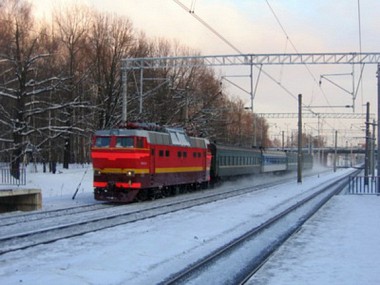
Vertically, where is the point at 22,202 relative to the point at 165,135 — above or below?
below

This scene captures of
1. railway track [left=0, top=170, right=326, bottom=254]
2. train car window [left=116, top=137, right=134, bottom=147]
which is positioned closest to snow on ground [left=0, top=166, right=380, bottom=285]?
railway track [left=0, top=170, right=326, bottom=254]

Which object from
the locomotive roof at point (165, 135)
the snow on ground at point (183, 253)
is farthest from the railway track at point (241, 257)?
the locomotive roof at point (165, 135)

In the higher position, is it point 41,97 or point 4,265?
point 41,97

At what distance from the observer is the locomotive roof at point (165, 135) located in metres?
23.1

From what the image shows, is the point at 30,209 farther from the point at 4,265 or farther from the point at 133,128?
the point at 4,265

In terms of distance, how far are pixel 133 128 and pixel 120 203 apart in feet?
10.7

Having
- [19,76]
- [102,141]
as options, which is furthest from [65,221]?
[19,76]

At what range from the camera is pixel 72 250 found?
37.1 feet

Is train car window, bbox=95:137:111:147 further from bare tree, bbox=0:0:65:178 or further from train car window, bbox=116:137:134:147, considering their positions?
bare tree, bbox=0:0:65:178

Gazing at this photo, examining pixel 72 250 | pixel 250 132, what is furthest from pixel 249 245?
pixel 250 132

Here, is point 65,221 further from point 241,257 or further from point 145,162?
point 145,162

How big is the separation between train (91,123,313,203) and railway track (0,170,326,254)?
948 millimetres

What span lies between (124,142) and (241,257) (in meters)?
12.6

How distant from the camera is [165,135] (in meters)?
25.4
